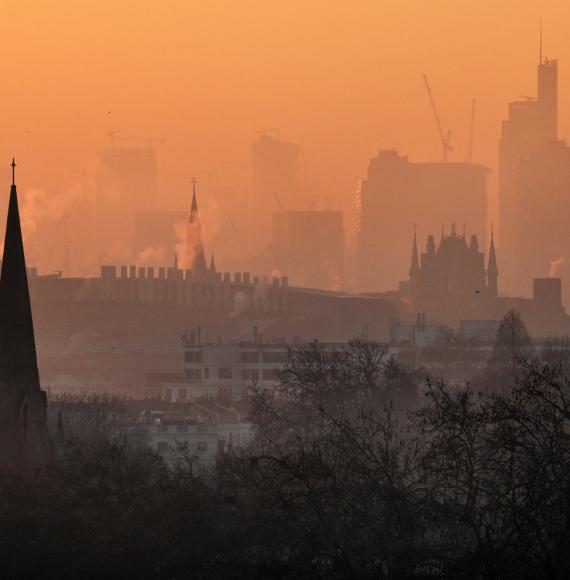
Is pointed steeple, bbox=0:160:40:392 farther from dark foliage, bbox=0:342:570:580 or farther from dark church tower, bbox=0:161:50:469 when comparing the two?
dark foliage, bbox=0:342:570:580

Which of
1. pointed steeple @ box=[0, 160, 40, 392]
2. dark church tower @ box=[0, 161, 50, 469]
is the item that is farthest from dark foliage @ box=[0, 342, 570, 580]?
pointed steeple @ box=[0, 160, 40, 392]

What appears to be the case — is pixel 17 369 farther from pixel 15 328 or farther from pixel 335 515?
pixel 335 515

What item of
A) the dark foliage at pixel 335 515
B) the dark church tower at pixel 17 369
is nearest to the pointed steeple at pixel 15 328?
the dark church tower at pixel 17 369

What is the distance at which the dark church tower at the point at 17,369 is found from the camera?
344 ft

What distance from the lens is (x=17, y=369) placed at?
348 ft

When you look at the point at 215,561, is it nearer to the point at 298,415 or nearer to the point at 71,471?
the point at 71,471

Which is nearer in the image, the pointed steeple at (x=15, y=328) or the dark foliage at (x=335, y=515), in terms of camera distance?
the dark foliage at (x=335, y=515)

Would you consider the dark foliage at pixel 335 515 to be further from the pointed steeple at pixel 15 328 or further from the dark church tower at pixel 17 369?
the pointed steeple at pixel 15 328

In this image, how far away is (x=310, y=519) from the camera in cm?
9494

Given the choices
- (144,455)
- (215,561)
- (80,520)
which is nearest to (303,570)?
(215,561)

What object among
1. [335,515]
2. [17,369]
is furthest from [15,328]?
[335,515]

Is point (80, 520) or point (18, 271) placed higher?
point (18, 271)

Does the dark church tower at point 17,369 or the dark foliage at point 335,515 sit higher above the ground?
the dark church tower at point 17,369

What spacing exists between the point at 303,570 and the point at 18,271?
61.2ft
